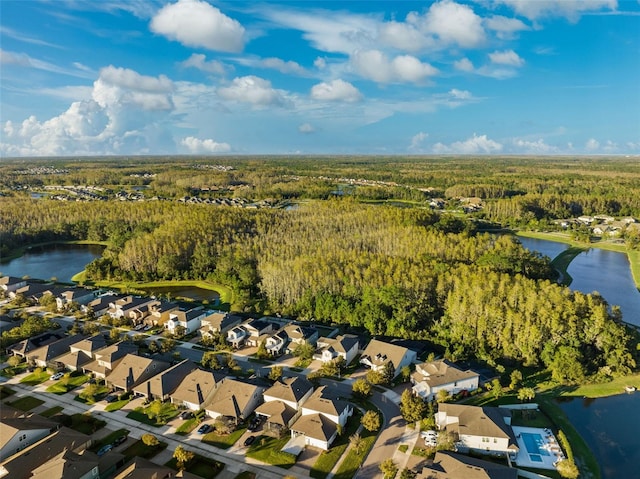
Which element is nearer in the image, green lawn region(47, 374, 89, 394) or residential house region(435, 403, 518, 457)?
residential house region(435, 403, 518, 457)

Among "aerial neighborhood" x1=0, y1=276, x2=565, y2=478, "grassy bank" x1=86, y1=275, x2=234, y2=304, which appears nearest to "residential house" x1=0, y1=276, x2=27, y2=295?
"grassy bank" x1=86, y1=275, x2=234, y2=304

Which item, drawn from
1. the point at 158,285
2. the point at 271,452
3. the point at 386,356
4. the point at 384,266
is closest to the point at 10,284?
the point at 158,285

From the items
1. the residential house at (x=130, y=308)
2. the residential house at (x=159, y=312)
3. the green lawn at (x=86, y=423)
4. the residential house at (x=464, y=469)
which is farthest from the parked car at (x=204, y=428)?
the residential house at (x=130, y=308)

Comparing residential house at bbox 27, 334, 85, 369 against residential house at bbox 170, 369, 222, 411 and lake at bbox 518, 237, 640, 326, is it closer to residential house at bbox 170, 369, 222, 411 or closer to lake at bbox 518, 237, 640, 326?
residential house at bbox 170, 369, 222, 411

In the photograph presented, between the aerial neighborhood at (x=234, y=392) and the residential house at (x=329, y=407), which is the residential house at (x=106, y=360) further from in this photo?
the residential house at (x=329, y=407)

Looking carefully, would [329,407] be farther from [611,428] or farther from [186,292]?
[186,292]

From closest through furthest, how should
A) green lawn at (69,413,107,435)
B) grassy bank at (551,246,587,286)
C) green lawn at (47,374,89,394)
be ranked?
green lawn at (69,413,107,435)
green lawn at (47,374,89,394)
grassy bank at (551,246,587,286)
